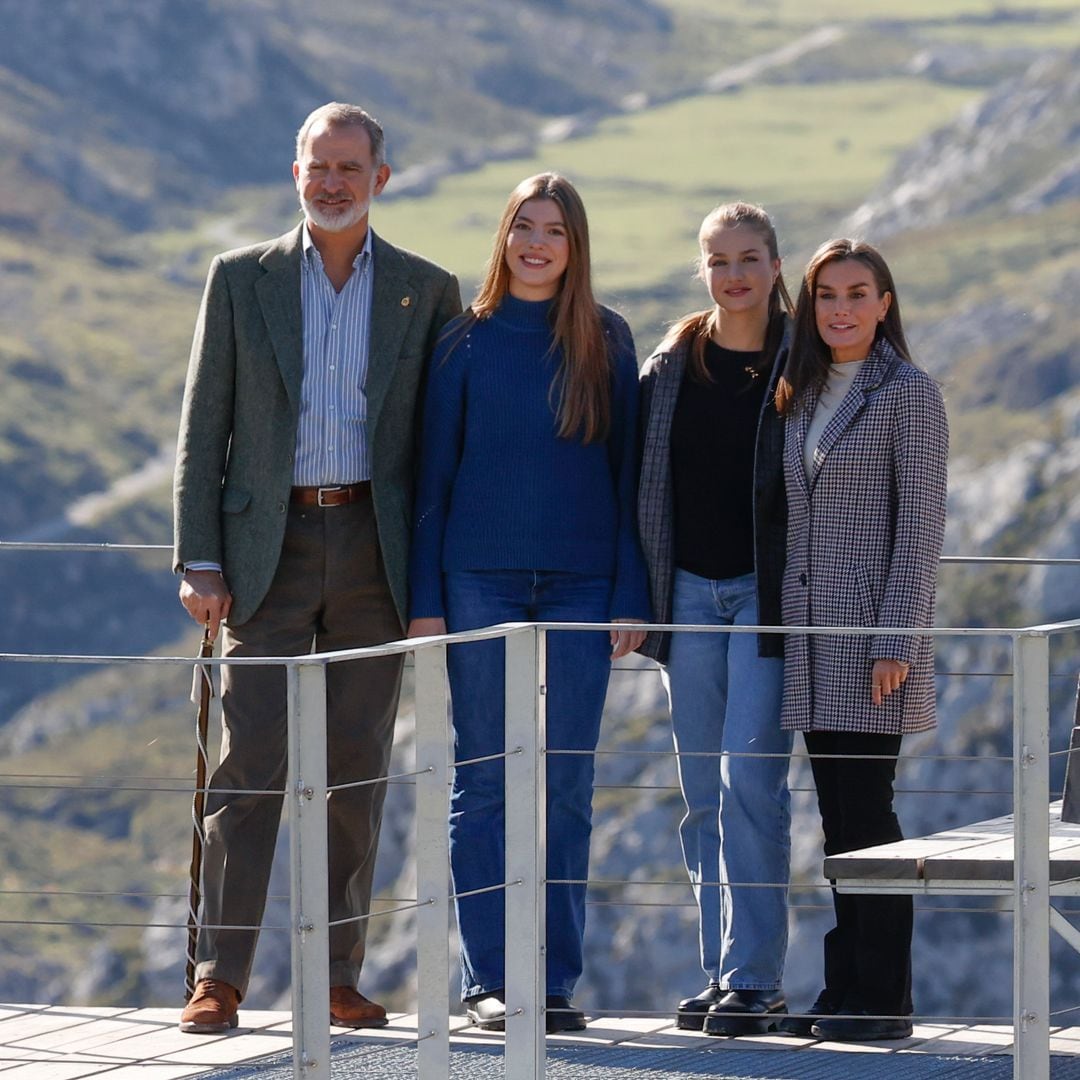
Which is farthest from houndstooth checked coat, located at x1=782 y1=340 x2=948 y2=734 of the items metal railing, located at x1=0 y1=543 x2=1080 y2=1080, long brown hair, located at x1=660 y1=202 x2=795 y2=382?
metal railing, located at x1=0 y1=543 x2=1080 y2=1080

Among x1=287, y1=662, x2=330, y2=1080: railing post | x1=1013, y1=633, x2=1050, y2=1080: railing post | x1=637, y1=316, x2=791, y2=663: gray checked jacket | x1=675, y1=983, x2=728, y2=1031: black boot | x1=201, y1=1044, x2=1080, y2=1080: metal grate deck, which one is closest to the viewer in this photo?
x1=287, y1=662, x2=330, y2=1080: railing post

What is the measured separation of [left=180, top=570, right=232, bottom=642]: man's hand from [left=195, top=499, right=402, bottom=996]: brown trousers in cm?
7

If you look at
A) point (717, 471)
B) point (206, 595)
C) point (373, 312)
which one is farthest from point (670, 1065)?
point (373, 312)

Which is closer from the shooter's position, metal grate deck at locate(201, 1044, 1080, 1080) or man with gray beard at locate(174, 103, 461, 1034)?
metal grate deck at locate(201, 1044, 1080, 1080)

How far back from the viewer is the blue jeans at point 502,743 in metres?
4.40

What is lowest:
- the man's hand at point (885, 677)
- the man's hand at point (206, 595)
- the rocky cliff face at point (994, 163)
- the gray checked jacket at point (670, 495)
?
the man's hand at point (885, 677)

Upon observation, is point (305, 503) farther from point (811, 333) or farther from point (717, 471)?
point (811, 333)

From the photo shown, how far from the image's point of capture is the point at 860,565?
4324 millimetres

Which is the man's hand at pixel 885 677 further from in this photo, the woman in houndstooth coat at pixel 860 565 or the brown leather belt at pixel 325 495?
the brown leather belt at pixel 325 495


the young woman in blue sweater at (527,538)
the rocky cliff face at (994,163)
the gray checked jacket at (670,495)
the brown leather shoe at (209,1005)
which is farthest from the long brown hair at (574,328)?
the rocky cliff face at (994,163)

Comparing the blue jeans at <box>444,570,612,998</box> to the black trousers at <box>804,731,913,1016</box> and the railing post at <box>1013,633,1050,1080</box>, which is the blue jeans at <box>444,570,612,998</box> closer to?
the black trousers at <box>804,731,913,1016</box>

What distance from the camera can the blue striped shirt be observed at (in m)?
4.45

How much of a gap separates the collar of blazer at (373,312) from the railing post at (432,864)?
923 millimetres

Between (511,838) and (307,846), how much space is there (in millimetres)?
566
